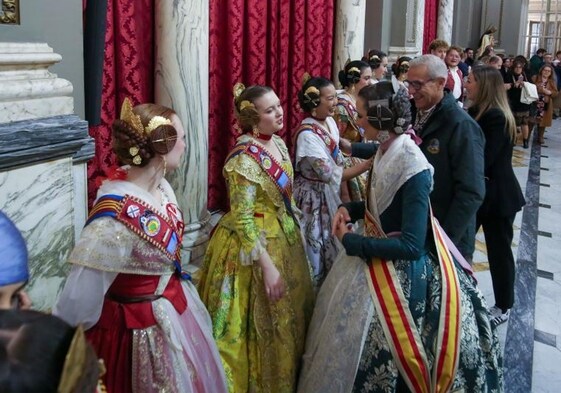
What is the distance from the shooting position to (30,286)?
2.12 meters

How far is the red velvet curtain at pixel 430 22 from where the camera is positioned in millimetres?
10000

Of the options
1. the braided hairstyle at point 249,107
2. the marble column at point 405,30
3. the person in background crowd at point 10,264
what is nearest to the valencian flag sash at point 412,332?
the braided hairstyle at point 249,107

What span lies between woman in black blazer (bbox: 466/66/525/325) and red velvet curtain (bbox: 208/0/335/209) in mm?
1803

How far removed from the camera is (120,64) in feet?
11.9

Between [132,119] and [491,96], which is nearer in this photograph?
[132,119]

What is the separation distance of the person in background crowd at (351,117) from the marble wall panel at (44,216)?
5.64 ft

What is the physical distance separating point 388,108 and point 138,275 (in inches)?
38.9

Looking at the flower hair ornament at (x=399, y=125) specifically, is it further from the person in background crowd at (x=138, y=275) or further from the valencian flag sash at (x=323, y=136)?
the valencian flag sash at (x=323, y=136)

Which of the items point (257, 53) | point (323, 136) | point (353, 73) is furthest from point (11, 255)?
point (257, 53)

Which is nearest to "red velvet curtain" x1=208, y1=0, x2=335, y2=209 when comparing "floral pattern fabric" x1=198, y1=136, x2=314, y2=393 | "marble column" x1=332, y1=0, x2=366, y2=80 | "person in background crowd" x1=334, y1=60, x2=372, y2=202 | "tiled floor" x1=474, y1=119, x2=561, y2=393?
"marble column" x1=332, y1=0, x2=366, y2=80

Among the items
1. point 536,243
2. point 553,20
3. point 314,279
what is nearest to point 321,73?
point 536,243

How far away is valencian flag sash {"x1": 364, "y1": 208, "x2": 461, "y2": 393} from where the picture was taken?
221cm

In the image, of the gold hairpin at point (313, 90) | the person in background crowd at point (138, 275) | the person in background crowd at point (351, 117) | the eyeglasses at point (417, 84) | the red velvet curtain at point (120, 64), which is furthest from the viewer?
the person in background crowd at point (351, 117)

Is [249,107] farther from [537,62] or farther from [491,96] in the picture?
[537,62]
